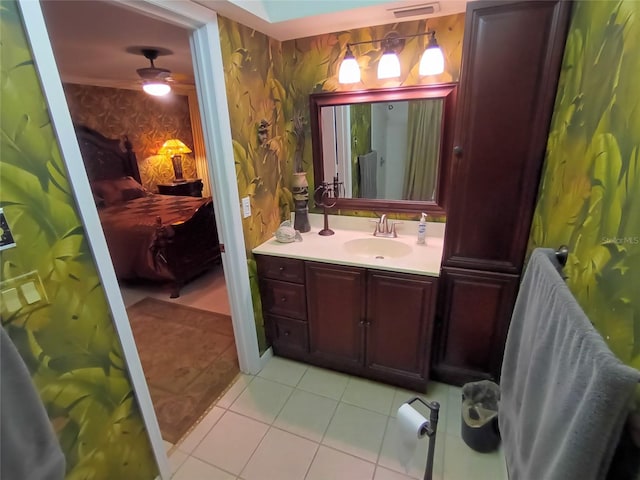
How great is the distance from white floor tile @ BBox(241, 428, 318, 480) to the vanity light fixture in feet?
6.93

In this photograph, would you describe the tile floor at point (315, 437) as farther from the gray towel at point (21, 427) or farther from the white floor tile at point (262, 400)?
the gray towel at point (21, 427)

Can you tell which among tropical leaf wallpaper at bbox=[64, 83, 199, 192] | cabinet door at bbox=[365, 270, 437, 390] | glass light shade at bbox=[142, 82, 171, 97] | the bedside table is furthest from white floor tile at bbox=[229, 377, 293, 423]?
tropical leaf wallpaper at bbox=[64, 83, 199, 192]

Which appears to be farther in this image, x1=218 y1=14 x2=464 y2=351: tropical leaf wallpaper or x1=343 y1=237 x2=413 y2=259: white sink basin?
x1=343 y1=237 x2=413 y2=259: white sink basin

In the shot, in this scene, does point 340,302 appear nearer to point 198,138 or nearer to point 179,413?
point 179,413

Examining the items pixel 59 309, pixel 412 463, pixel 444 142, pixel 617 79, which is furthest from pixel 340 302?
pixel 617 79

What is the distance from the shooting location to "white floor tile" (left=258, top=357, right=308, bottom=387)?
2.17m

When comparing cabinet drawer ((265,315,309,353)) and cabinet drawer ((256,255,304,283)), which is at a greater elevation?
cabinet drawer ((256,255,304,283))

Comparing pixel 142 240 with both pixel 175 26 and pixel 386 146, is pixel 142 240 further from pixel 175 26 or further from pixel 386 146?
pixel 386 146

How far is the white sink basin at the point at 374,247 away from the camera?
213cm

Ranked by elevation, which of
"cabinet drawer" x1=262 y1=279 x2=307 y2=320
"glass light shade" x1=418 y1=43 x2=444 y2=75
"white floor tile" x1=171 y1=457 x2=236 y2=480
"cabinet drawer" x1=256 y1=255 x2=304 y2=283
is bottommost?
"white floor tile" x1=171 y1=457 x2=236 y2=480

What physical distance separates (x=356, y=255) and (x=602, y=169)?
127 centimetres

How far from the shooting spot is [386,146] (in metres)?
2.11

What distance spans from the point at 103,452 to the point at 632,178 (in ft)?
6.54

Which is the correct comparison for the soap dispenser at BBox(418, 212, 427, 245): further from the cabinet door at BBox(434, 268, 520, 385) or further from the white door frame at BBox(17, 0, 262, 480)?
the white door frame at BBox(17, 0, 262, 480)
